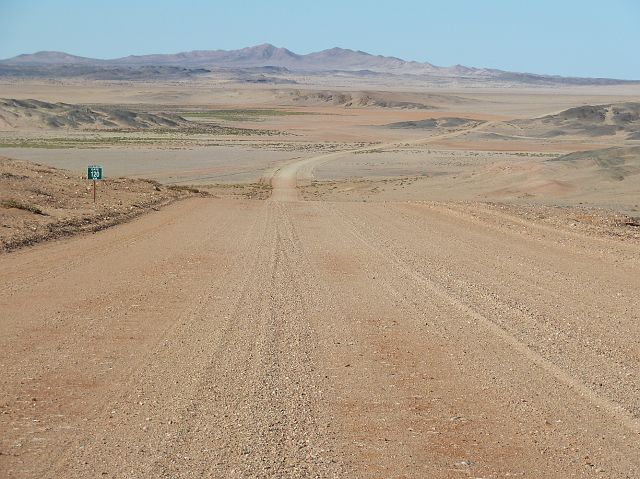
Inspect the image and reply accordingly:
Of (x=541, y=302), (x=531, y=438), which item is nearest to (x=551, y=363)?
(x=531, y=438)

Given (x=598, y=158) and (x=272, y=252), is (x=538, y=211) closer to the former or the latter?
(x=272, y=252)

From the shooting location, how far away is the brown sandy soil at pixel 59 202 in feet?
62.5

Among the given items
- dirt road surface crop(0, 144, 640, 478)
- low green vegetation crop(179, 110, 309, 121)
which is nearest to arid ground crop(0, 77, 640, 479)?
dirt road surface crop(0, 144, 640, 478)

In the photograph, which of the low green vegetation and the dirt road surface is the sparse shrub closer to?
the dirt road surface

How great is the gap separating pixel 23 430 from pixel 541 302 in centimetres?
778

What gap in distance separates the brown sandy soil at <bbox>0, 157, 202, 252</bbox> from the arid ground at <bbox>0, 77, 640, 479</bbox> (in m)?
0.12

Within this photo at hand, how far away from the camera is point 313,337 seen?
34.1ft

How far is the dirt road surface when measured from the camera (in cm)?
672

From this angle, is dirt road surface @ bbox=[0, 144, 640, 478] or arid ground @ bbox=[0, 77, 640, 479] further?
arid ground @ bbox=[0, 77, 640, 479]

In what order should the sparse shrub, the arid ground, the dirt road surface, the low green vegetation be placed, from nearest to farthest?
1. the dirt road surface
2. the arid ground
3. the sparse shrub
4. the low green vegetation

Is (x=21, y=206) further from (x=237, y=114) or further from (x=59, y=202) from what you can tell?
(x=237, y=114)

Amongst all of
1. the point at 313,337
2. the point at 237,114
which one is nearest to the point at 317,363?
the point at 313,337

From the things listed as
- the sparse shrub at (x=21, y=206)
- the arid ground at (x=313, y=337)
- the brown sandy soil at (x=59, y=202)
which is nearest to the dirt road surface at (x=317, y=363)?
the arid ground at (x=313, y=337)

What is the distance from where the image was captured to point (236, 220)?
24391 millimetres
